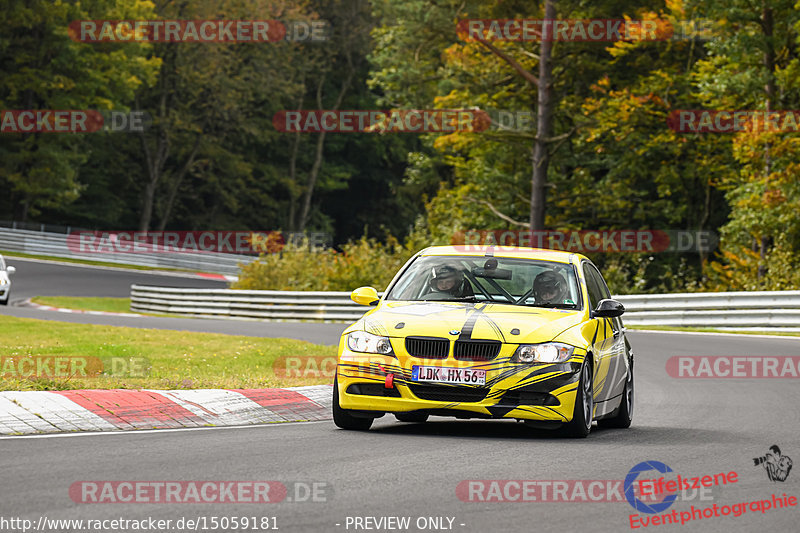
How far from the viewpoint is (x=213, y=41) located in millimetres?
69938

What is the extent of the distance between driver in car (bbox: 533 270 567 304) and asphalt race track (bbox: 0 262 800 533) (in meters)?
1.16

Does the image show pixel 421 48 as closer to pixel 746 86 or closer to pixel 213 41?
pixel 746 86

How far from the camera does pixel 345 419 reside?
10445 millimetres

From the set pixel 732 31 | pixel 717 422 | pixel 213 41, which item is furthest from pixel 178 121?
pixel 717 422

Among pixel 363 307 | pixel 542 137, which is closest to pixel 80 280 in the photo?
pixel 542 137

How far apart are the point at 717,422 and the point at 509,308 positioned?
8.35 ft

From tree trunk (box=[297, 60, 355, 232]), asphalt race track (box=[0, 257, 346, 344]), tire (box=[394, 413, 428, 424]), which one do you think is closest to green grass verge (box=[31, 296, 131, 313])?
asphalt race track (box=[0, 257, 346, 344])

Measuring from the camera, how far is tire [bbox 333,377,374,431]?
1038 centimetres

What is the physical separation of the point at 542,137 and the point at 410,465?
33604 millimetres

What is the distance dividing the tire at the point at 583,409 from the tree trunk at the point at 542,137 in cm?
3089

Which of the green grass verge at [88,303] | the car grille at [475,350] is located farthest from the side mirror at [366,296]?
the green grass verge at [88,303]

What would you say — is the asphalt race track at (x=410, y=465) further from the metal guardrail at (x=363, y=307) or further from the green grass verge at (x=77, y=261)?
the green grass verge at (x=77, y=261)

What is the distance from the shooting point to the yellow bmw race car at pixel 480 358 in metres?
9.83


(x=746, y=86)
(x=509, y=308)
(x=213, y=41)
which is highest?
(x=213, y=41)
